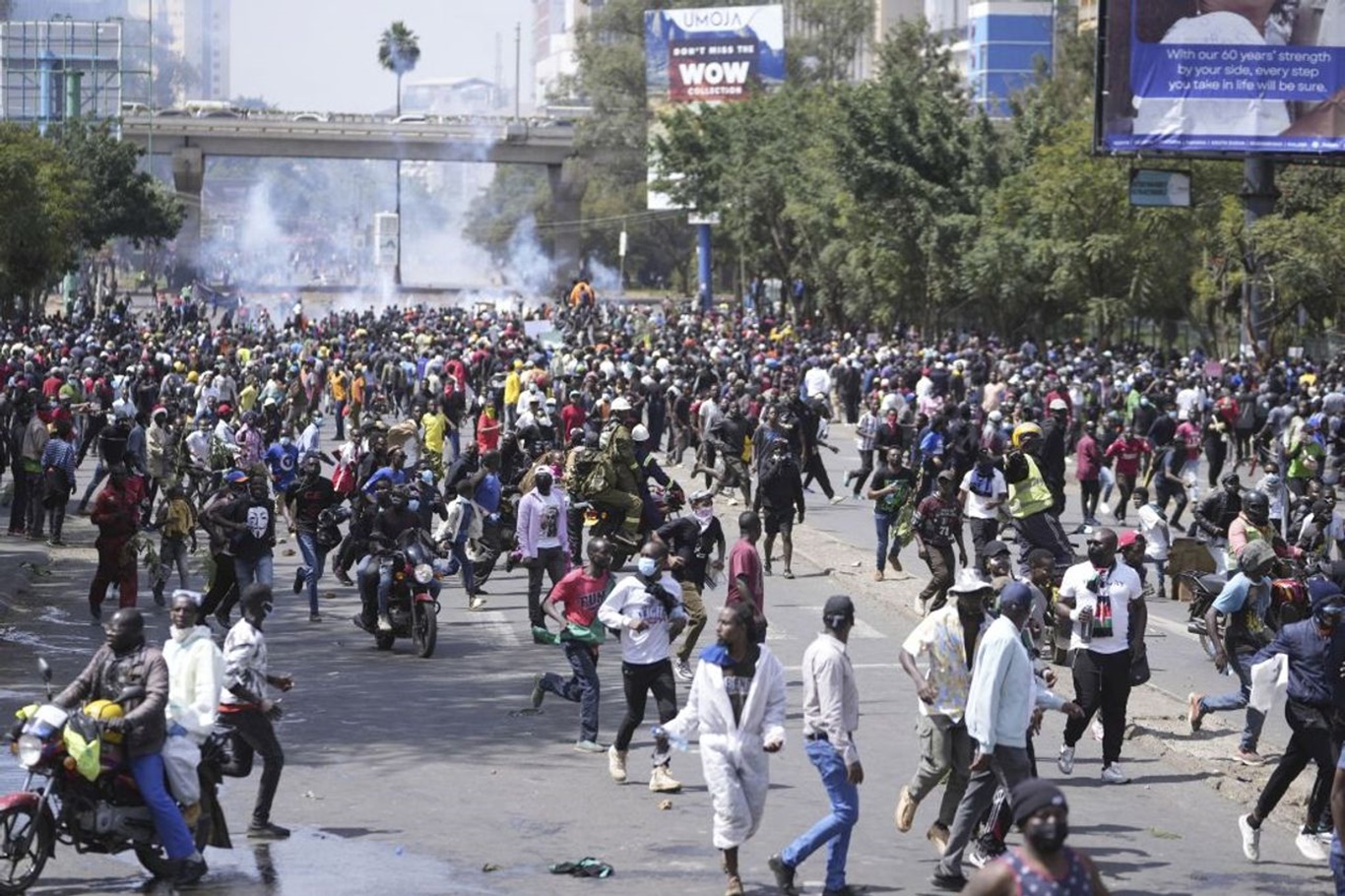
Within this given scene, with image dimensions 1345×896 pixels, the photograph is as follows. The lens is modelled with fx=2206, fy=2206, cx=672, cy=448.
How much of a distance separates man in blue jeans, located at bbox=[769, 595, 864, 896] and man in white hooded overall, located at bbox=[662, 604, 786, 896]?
0.17 m

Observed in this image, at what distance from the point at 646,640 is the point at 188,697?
2.94 metres

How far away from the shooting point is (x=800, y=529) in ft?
79.9

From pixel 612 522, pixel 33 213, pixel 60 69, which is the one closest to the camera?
pixel 612 522

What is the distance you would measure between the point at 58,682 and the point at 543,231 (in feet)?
394

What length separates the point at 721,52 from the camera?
88875 mm

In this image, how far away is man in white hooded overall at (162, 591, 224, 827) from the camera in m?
9.62

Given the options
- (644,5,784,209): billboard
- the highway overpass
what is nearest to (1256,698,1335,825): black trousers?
(644,5,784,209): billboard

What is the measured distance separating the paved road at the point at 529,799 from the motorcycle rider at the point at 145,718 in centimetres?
38

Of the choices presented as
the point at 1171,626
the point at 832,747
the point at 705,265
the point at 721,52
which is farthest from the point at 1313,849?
the point at 721,52

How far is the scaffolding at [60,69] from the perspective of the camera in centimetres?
9319

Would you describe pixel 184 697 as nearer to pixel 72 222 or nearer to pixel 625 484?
pixel 625 484

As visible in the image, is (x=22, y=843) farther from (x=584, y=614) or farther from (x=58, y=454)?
(x=58, y=454)

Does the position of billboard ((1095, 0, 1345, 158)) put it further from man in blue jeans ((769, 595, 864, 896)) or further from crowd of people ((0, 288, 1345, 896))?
man in blue jeans ((769, 595, 864, 896))

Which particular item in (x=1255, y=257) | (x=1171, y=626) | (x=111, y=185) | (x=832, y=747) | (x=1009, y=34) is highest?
(x=1009, y=34)
